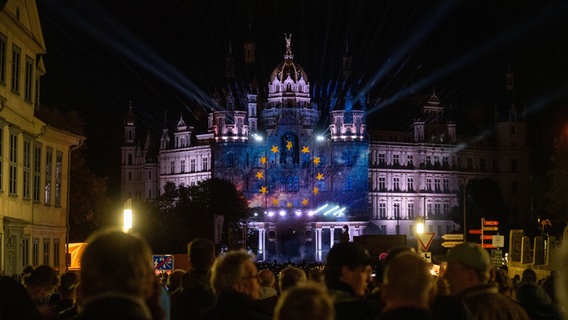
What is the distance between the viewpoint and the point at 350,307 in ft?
26.1

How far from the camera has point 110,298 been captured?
5227mm

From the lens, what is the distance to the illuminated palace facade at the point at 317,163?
127625mm

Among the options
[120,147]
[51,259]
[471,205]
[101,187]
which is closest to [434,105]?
[471,205]

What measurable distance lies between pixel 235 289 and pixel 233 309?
0.54ft

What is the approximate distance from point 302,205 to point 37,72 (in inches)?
3757

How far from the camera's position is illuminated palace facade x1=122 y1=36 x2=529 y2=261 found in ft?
419

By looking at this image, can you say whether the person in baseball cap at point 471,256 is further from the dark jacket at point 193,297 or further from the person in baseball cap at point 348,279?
the dark jacket at point 193,297

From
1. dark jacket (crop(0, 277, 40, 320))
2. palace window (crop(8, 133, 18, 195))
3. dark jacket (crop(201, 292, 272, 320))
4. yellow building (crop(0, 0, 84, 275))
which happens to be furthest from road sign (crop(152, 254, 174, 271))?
dark jacket (crop(201, 292, 272, 320))

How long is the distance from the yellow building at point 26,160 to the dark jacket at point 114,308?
17.9m

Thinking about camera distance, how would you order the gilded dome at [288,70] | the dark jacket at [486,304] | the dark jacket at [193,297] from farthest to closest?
the gilded dome at [288,70]
the dark jacket at [193,297]
the dark jacket at [486,304]

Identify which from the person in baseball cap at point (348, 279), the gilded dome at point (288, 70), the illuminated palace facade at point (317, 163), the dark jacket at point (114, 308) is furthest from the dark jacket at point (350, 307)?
the gilded dome at point (288, 70)

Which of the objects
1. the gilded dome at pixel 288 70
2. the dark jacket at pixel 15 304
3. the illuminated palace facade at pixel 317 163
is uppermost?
the gilded dome at pixel 288 70

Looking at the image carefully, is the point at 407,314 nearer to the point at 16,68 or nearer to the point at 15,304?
the point at 15,304

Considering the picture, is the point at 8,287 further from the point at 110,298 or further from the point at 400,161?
the point at 400,161
